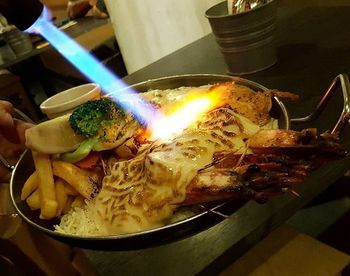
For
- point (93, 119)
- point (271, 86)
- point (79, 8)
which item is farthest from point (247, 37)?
point (79, 8)

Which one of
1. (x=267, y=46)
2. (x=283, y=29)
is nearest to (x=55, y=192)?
(x=267, y=46)

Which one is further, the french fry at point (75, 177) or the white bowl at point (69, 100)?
the white bowl at point (69, 100)

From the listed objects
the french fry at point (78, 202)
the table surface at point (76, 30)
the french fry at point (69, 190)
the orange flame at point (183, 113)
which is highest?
the orange flame at point (183, 113)

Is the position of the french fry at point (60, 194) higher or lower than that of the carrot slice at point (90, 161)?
lower

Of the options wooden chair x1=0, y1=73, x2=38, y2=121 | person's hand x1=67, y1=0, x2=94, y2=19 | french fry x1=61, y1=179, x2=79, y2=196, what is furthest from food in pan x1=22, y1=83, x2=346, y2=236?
person's hand x1=67, y1=0, x2=94, y2=19

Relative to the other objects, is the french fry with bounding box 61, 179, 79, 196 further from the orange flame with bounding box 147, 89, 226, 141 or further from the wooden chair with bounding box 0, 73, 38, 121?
the wooden chair with bounding box 0, 73, 38, 121

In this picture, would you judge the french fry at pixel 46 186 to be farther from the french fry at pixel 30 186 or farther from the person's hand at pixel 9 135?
the person's hand at pixel 9 135

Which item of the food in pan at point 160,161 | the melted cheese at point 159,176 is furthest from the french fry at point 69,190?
the melted cheese at point 159,176
